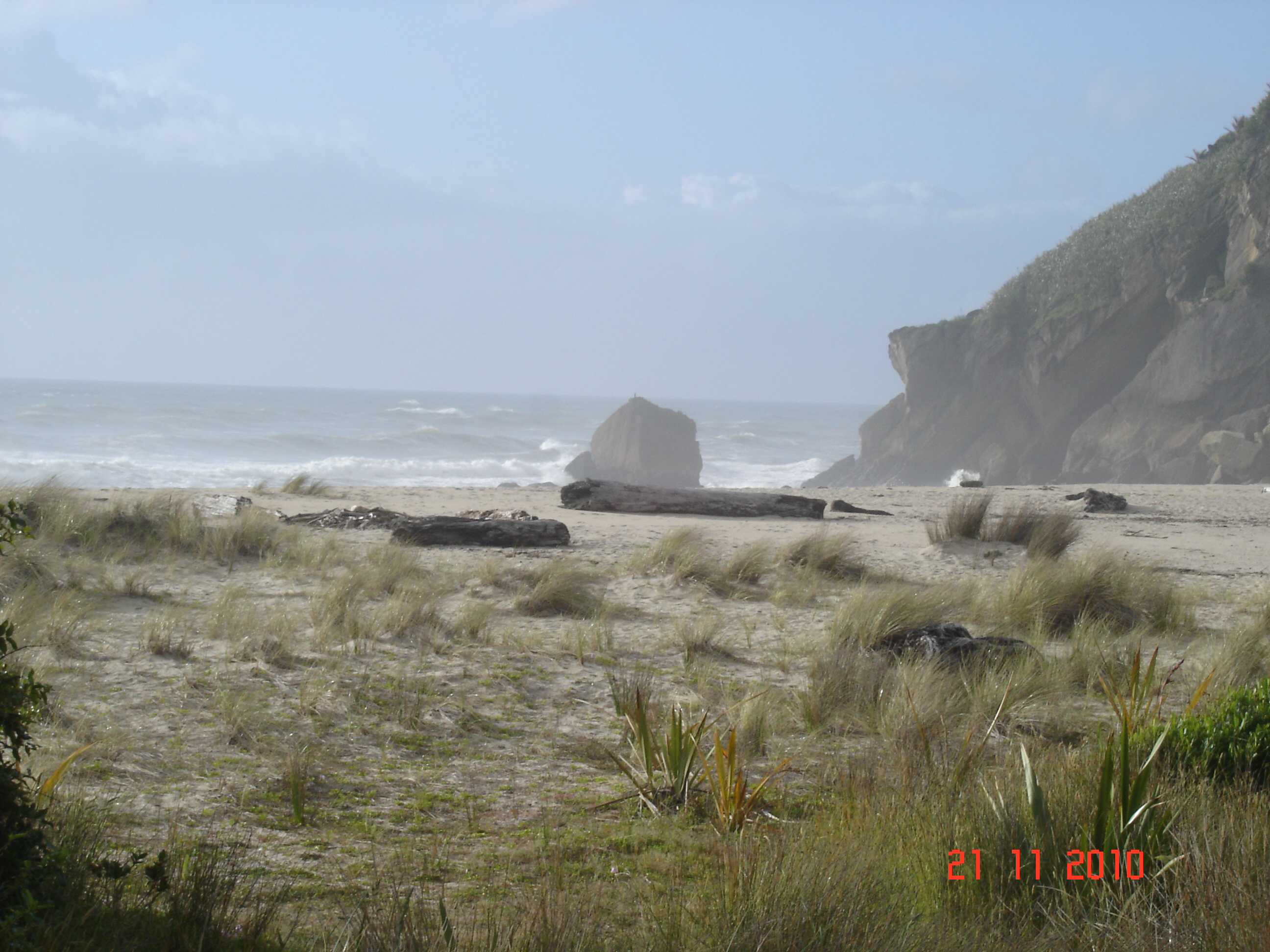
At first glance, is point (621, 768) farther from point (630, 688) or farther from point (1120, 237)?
point (1120, 237)

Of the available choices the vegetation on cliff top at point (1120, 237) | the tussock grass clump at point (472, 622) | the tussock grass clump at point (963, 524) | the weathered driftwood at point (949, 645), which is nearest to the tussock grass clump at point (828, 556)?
the tussock grass clump at point (963, 524)

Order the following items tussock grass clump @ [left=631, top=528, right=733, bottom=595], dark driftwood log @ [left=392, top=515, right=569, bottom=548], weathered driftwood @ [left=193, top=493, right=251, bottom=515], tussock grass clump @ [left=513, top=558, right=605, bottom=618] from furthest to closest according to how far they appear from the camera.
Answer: weathered driftwood @ [left=193, top=493, right=251, bottom=515] → dark driftwood log @ [left=392, top=515, right=569, bottom=548] → tussock grass clump @ [left=631, top=528, right=733, bottom=595] → tussock grass clump @ [left=513, top=558, right=605, bottom=618]

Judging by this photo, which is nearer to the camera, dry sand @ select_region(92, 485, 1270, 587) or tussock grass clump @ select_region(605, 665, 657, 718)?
tussock grass clump @ select_region(605, 665, 657, 718)

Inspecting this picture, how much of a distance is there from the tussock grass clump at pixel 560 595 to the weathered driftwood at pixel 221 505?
173 inches

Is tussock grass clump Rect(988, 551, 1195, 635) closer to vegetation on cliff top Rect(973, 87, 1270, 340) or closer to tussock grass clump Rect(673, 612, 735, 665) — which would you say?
tussock grass clump Rect(673, 612, 735, 665)

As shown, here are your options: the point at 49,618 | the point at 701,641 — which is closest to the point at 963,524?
the point at 701,641

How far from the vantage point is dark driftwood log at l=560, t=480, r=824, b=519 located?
13297 millimetres

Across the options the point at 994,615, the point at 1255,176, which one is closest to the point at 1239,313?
the point at 1255,176

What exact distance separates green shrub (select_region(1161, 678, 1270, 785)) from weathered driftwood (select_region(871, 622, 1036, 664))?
165 centimetres

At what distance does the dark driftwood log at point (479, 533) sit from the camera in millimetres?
9703

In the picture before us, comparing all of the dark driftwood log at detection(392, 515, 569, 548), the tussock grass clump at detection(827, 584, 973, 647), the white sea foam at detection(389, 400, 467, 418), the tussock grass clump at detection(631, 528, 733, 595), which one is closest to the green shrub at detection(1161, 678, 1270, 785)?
the tussock grass clump at detection(827, 584, 973, 647)

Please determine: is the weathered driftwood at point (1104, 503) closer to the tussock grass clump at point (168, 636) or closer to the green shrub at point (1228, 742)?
the green shrub at point (1228, 742)

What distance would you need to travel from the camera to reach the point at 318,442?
166ft

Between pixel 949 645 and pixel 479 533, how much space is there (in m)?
5.72
